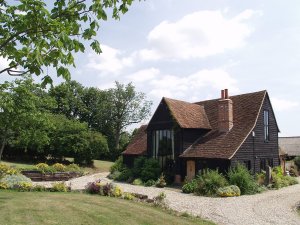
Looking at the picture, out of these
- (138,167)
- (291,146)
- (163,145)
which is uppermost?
(291,146)

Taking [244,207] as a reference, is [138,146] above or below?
above

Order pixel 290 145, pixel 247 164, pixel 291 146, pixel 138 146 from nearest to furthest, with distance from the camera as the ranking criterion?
pixel 247 164, pixel 138 146, pixel 291 146, pixel 290 145

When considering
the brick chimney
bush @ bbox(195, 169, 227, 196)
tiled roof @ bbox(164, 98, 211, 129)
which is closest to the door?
tiled roof @ bbox(164, 98, 211, 129)

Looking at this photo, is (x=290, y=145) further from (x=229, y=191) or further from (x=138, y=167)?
(x=229, y=191)

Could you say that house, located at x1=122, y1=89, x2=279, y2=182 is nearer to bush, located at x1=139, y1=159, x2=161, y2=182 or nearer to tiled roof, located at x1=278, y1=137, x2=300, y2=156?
bush, located at x1=139, y1=159, x2=161, y2=182

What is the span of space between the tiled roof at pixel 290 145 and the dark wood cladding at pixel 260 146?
19.0m

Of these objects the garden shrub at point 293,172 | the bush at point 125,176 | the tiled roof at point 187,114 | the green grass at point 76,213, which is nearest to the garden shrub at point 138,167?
the bush at point 125,176

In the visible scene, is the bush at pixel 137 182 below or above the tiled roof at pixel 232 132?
below

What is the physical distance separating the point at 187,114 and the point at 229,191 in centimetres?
1075

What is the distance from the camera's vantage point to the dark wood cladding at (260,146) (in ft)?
92.5

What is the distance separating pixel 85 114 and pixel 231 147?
51.7 meters

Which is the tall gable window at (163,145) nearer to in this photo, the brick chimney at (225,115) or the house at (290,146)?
the brick chimney at (225,115)

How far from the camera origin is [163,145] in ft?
104

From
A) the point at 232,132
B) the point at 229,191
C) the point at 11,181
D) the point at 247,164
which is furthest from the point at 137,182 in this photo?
→ the point at 11,181
